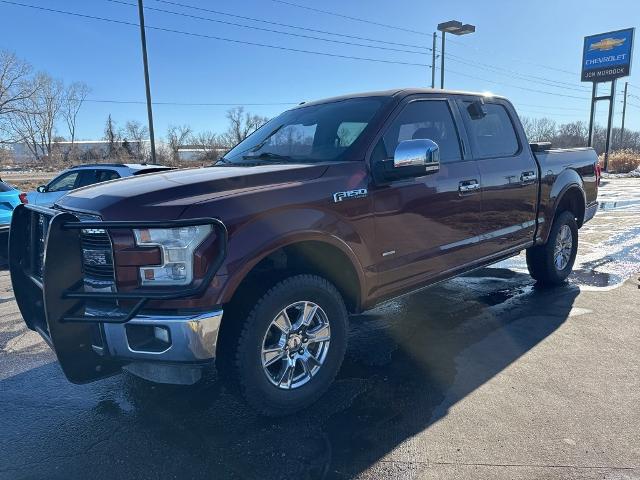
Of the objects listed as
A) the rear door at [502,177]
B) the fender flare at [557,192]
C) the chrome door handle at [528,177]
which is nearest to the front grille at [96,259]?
the rear door at [502,177]

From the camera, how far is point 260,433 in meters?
2.94

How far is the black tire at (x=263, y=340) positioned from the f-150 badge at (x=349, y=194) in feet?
1.73

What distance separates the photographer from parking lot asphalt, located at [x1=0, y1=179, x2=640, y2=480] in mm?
2635

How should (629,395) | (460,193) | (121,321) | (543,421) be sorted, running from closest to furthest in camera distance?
1. (121,321)
2. (543,421)
3. (629,395)
4. (460,193)

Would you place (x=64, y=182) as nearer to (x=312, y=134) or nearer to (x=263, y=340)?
(x=312, y=134)

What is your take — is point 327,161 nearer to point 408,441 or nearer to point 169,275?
point 169,275

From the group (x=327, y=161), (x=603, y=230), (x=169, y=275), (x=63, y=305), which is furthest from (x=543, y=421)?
(x=603, y=230)

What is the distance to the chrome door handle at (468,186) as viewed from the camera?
4.11 meters

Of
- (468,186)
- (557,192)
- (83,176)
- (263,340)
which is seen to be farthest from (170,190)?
(83,176)

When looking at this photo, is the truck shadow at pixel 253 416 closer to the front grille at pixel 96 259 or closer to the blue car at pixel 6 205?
the front grille at pixel 96 259

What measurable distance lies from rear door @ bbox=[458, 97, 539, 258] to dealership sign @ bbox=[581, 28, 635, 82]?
1319 inches

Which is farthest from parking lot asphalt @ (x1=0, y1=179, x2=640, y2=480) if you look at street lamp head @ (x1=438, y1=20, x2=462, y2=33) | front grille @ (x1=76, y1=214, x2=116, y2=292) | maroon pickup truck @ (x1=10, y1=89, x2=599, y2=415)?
street lamp head @ (x1=438, y1=20, x2=462, y2=33)

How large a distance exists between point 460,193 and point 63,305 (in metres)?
3.02

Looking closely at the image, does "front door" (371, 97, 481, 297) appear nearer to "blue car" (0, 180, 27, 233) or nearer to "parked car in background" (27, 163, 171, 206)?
"parked car in background" (27, 163, 171, 206)
